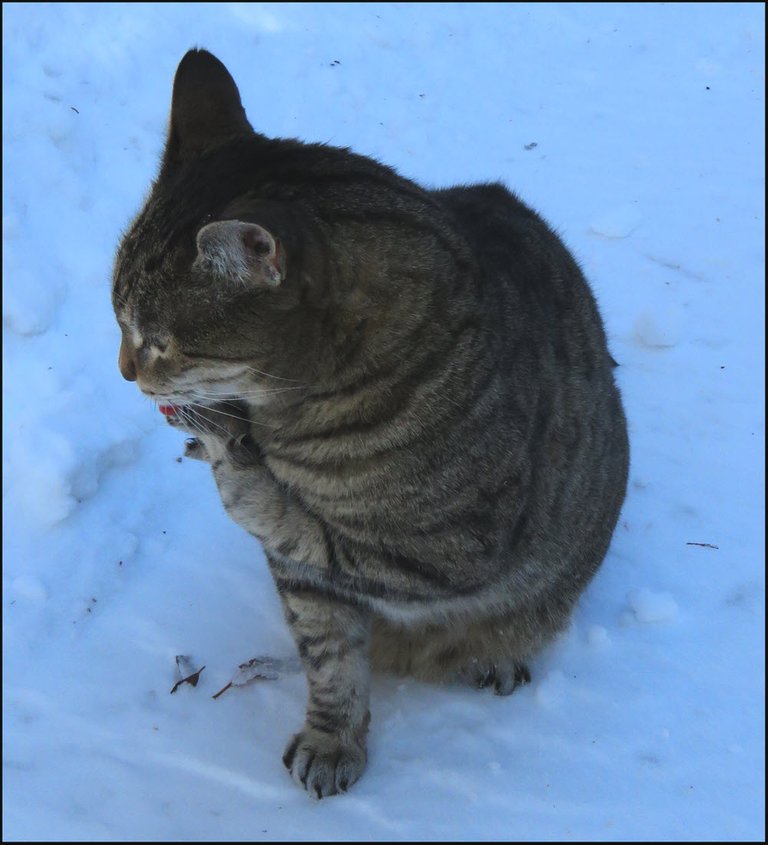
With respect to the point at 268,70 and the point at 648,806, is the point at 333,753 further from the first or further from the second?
the point at 268,70

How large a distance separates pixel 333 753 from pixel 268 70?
3.21m

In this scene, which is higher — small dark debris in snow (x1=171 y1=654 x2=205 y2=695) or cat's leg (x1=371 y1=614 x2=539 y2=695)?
small dark debris in snow (x1=171 y1=654 x2=205 y2=695)

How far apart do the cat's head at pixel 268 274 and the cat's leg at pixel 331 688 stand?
0.59 m

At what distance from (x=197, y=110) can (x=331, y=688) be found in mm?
1322

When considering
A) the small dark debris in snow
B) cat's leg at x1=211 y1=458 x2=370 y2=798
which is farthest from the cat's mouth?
the small dark debris in snow

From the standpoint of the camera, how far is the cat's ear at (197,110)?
5.76ft

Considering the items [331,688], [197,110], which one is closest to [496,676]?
[331,688]

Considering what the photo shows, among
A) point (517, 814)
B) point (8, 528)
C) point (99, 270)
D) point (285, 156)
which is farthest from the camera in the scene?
point (99, 270)

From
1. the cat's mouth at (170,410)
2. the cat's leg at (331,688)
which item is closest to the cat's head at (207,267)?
the cat's mouth at (170,410)

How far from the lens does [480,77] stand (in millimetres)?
4344

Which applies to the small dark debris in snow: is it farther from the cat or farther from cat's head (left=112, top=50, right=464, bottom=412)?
cat's head (left=112, top=50, right=464, bottom=412)

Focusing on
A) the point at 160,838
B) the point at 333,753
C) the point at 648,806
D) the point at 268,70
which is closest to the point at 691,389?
the point at 648,806

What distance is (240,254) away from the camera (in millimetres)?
1438

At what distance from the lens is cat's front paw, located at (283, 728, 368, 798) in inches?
75.5
